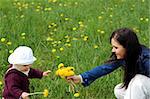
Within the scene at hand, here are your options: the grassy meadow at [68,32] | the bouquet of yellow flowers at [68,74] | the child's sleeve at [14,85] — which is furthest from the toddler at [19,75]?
the grassy meadow at [68,32]

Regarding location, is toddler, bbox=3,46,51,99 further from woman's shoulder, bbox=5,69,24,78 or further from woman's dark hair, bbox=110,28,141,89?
woman's dark hair, bbox=110,28,141,89

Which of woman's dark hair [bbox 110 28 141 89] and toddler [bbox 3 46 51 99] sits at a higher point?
woman's dark hair [bbox 110 28 141 89]

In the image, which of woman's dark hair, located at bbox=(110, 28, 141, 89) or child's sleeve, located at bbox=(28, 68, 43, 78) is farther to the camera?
child's sleeve, located at bbox=(28, 68, 43, 78)

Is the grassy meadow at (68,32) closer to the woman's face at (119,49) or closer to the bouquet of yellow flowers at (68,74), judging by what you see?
the bouquet of yellow flowers at (68,74)

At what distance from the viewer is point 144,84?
2695mm

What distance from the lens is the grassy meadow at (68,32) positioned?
3.45 meters

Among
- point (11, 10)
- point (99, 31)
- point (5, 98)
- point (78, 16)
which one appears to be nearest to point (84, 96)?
point (5, 98)

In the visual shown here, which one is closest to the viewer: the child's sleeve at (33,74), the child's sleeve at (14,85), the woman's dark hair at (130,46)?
the woman's dark hair at (130,46)

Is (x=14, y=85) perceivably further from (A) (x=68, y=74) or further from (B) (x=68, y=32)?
(B) (x=68, y=32)

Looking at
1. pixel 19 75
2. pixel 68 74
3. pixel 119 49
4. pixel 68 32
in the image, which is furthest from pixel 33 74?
pixel 68 32

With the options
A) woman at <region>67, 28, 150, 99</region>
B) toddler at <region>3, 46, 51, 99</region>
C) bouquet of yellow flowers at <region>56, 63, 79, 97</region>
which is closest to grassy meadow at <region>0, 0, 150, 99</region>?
bouquet of yellow flowers at <region>56, 63, 79, 97</region>

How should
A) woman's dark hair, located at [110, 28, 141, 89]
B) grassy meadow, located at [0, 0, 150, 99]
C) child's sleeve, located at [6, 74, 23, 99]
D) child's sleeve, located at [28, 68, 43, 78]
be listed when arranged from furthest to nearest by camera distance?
grassy meadow, located at [0, 0, 150, 99] → child's sleeve, located at [28, 68, 43, 78] → child's sleeve, located at [6, 74, 23, 99] → woman's dark hair, located at [110, 28, 141, 89]

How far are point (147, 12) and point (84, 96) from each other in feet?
6.54

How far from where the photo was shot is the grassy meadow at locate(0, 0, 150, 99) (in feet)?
11.3
